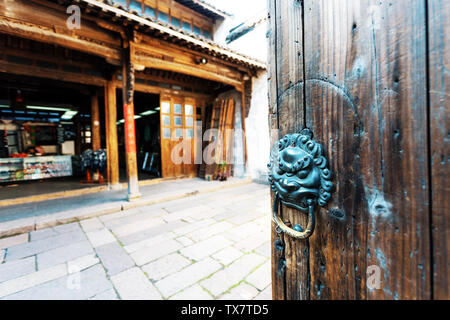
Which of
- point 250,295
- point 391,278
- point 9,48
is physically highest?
point 9,48

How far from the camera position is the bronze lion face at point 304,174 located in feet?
2.33

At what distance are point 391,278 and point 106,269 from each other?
2.82 m

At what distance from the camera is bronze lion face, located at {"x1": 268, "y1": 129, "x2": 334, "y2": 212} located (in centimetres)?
71

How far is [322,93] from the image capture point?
0.76 meters

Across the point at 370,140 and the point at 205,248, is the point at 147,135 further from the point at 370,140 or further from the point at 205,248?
the point at 370,140

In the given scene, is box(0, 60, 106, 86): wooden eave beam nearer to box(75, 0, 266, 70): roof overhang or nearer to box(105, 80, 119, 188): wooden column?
box(105, 80, 119, 188): wooden column

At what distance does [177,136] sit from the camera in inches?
315

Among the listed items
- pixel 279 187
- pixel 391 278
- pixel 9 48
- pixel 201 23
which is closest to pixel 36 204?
pixel 9 48

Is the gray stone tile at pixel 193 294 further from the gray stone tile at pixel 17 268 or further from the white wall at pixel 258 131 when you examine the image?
the white wall at pixel 258 131

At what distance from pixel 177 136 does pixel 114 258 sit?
228 inches

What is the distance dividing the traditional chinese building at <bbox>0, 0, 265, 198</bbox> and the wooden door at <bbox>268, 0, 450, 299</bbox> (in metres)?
4.69

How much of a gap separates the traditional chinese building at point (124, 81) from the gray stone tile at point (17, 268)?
244 cm

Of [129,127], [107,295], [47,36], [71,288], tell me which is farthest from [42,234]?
[47,36]
